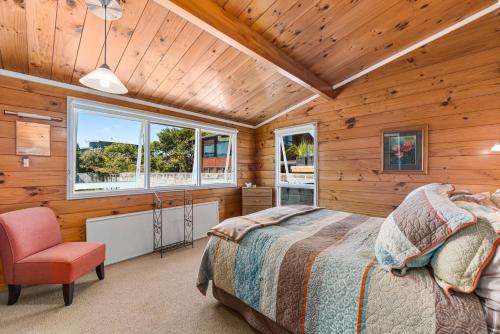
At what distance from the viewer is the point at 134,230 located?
3.01 m

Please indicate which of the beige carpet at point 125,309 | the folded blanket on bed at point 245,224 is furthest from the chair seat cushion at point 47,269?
the folded blanket on bed at point 245,224

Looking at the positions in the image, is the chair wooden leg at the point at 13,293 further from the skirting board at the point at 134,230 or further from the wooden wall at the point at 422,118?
the wooden wall at the point at 422,118

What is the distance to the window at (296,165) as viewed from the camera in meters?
3.85

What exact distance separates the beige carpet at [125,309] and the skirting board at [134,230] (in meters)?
0.38

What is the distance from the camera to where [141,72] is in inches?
99.2

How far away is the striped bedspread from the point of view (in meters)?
0.94

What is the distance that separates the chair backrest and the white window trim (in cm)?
38

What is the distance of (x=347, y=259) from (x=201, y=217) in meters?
2.93

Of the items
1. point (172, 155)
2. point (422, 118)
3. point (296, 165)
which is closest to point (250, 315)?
point (172, 155)

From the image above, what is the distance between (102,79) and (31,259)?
172 centimetres

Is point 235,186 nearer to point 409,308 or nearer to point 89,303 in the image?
point 89,303

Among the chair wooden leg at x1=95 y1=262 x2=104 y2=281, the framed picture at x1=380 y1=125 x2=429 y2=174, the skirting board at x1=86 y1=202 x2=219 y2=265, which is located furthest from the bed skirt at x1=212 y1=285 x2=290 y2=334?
the framed picture at x1=380 y1=125 x2=429 y2=174

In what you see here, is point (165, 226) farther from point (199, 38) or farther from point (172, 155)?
point (199, 38)

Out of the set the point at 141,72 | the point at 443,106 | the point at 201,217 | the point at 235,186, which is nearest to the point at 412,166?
the point at 443,106
